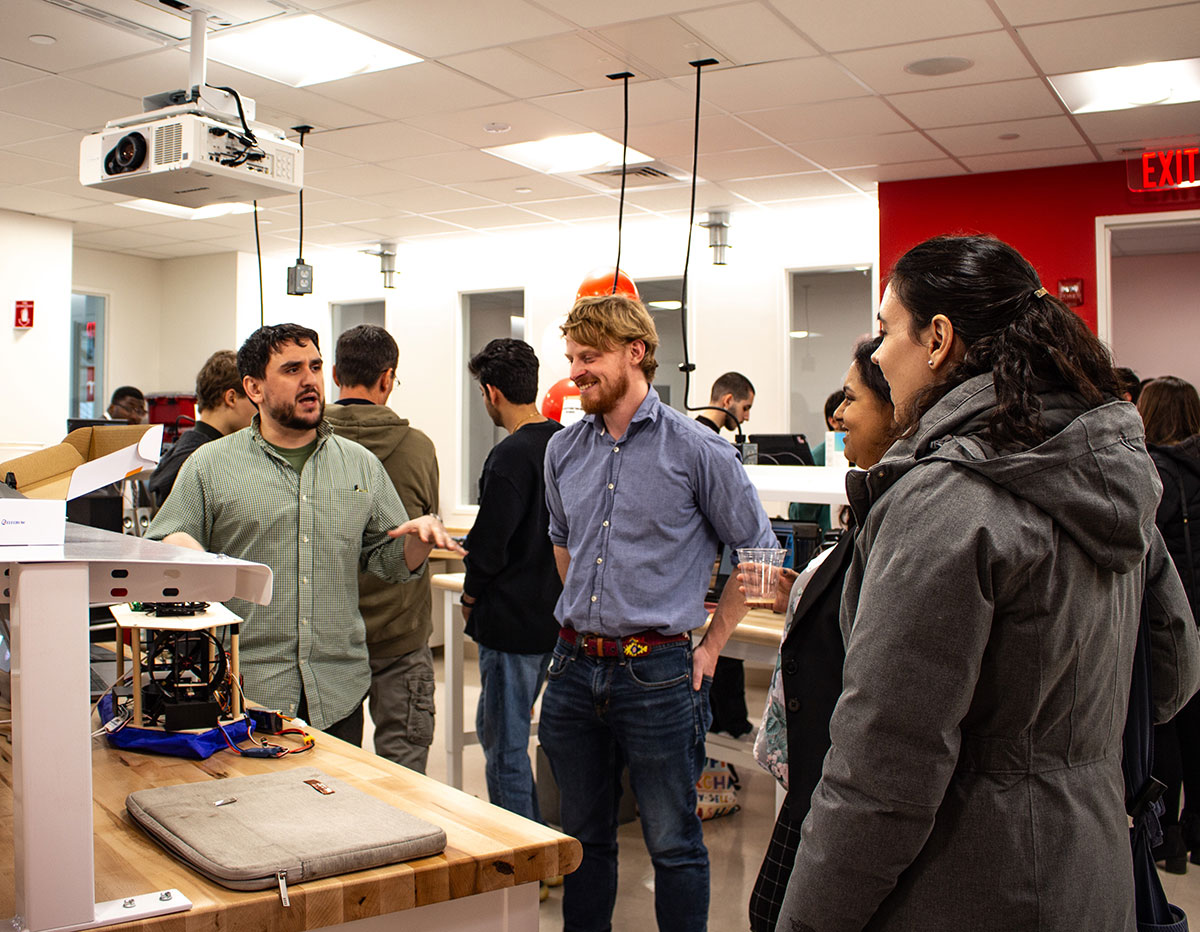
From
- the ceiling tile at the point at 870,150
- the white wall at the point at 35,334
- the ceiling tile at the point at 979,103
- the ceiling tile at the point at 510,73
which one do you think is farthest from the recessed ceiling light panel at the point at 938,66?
the white wall at the point at 35,334

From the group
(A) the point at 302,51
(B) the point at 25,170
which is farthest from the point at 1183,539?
(B) the point at 25,170

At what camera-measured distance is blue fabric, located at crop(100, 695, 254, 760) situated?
5.61 ft

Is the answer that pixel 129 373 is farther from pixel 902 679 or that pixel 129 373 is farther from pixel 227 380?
pixel 902 679

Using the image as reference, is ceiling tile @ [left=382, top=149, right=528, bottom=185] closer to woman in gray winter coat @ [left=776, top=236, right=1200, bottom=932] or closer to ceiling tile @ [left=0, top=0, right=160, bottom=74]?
ceiling tile @ [left=0, top=0, right=160, bottom=74]

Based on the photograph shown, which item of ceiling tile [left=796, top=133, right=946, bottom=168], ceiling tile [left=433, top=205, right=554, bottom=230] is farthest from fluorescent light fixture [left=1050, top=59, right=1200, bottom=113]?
ceiling tile [left=433, top=205, right=554, bottom=230]

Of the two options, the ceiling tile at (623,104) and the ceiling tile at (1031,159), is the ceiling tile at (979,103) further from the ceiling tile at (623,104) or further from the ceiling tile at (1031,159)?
the ceiling tile at (623,104)

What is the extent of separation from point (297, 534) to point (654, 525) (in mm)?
778

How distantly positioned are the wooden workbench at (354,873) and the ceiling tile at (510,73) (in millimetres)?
3542

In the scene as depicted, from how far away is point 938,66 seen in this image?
180 inches

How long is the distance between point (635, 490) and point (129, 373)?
28.6 feet

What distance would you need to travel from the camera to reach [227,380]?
3721 millimetres

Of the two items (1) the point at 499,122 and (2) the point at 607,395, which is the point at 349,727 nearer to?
(2) the point at 607,395

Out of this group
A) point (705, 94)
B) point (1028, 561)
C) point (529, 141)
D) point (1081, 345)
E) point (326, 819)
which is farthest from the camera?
point (529, 141)

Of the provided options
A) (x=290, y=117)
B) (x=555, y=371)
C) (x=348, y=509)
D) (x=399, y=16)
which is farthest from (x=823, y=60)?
(x=348, y=509)
